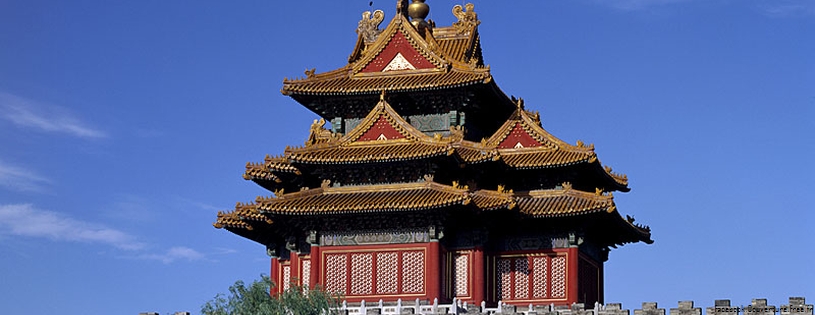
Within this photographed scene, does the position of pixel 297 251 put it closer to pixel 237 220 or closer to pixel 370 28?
pixel 237 220

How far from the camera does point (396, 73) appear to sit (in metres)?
80.6

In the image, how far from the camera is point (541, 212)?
75062 millimetres

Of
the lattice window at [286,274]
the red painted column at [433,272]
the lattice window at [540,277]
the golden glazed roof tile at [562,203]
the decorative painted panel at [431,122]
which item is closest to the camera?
the red painted column at [433,272]

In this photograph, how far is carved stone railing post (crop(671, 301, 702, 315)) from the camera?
66125 millimetres

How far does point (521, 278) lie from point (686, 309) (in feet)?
37.3

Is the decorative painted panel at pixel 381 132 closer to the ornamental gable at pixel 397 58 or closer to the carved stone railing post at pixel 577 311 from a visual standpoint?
the ornamental gable at pixel 397 58

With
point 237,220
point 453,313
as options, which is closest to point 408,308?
point 453,313

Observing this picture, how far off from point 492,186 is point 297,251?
9650 millimetres

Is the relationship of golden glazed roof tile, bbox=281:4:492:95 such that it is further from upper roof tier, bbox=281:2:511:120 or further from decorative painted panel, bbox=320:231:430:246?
decorative painted panel, bbox=320:231:430:246

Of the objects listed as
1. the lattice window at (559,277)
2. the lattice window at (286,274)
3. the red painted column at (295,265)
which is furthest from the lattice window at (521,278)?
the lattice window at (286,274)

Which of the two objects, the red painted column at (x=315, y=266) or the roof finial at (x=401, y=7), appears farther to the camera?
the roof finial at (x=401, y=7)

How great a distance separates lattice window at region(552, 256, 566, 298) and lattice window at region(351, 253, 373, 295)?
8.31m

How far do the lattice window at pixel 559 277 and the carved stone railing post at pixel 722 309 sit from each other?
10.1 meters

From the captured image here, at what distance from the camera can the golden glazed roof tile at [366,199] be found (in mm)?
73125
